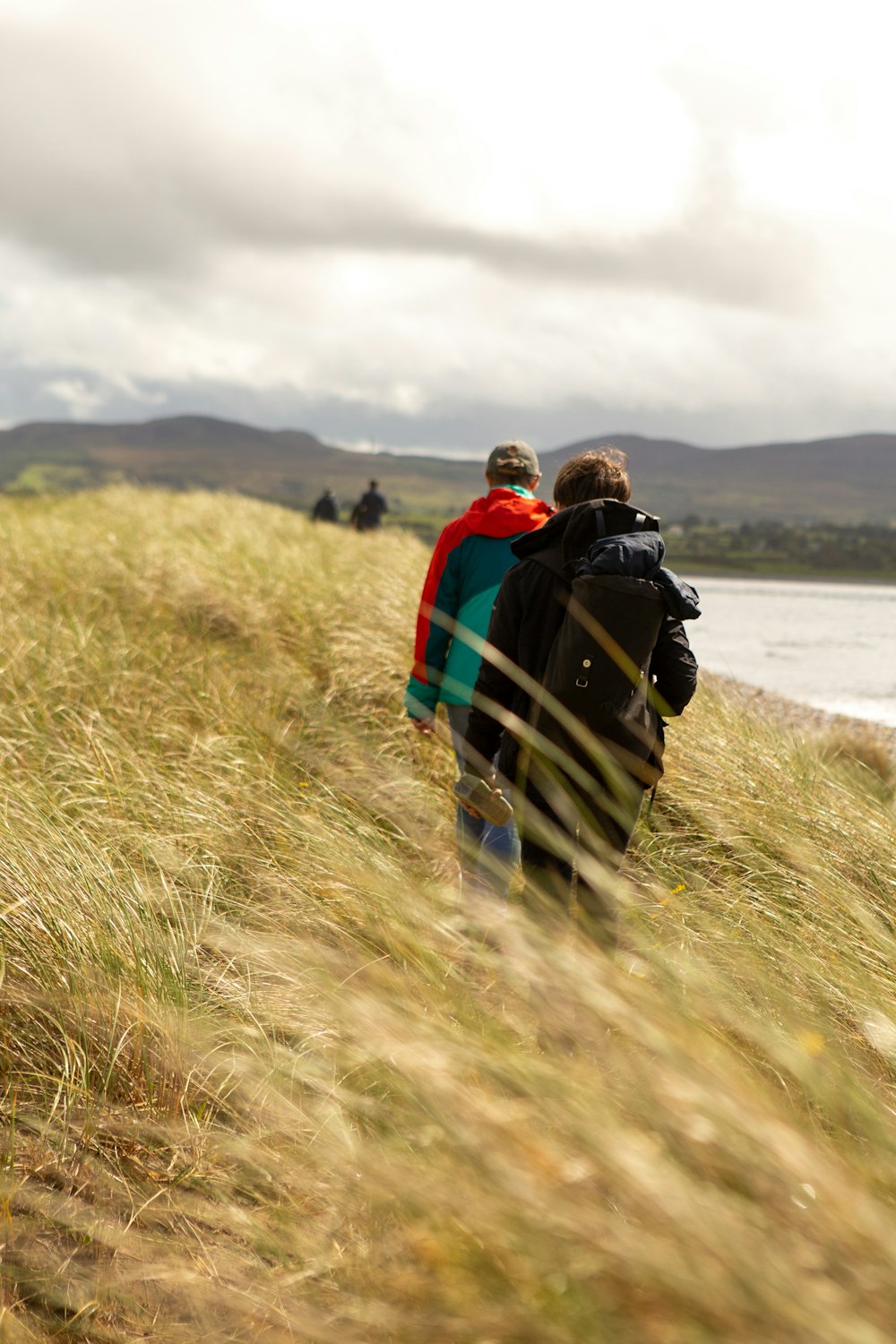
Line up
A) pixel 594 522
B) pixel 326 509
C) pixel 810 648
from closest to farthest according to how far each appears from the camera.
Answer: pixel 594 522
pixel 326 509
pixel 810 648

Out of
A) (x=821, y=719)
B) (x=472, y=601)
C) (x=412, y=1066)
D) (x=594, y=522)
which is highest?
(x=594, y=522)

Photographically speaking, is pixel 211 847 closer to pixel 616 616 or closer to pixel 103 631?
pixel 616 616

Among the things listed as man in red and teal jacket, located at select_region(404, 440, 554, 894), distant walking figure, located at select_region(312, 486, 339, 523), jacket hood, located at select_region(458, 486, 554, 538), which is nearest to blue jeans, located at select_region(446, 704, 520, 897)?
man in red and teal jacket, located at select_region(404, 440, 554, 894)

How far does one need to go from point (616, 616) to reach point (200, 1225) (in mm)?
1794

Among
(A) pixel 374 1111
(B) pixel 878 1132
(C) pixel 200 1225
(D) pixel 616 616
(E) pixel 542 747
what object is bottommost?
(C) pixel 200 1225

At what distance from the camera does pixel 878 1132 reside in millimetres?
1529

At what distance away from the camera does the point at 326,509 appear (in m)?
21.3

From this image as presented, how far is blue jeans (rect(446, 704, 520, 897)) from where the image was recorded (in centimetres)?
360

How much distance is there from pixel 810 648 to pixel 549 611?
865 inches

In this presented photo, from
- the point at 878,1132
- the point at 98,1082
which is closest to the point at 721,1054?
the point at 878,1132

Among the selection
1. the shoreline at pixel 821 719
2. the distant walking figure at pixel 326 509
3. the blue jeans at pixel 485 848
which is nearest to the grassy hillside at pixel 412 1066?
the blue jeans at pixel 485 848

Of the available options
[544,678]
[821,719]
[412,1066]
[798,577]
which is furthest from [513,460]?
[798,577]

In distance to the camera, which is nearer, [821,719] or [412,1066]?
[412,1066]

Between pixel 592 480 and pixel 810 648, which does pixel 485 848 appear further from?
pixel 810 648
